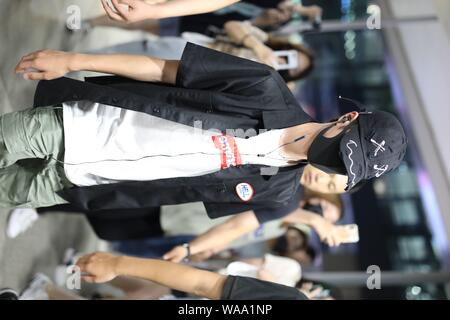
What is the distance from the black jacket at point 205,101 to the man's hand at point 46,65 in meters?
0.04

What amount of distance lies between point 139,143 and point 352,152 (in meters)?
0.47

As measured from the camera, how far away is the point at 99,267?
122 cm

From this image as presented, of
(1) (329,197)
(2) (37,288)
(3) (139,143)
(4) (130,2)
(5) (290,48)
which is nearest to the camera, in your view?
(4) (130,2)

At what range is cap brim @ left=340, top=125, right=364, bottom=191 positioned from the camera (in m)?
0.97

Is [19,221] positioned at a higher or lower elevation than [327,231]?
higher

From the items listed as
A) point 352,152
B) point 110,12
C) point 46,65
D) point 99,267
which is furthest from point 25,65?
point 352,152

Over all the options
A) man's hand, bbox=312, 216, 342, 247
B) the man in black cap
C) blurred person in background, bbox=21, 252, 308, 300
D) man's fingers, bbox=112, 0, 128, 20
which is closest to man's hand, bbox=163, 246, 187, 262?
blurred person in background, bbox=21, 252, 308, 300

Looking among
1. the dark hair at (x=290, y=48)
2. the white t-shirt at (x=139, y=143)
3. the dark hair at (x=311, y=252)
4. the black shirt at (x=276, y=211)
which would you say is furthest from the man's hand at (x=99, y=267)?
the dark hair at (x=290, y=48)

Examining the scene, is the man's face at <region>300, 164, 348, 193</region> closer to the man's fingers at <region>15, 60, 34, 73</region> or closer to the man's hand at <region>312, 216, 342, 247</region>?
the man's hand at <region>312, 216, 342, 247</region>

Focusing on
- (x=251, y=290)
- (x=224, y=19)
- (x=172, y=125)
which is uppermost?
(x=224, y=19)

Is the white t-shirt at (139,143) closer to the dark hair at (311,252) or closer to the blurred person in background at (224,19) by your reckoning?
the blurred person in background at (224,19)

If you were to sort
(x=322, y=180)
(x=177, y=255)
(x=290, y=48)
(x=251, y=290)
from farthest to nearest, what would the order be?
(x=290, y=48)
(x=322, y=180)
(x=177, y=255)
(x=251, y=290)

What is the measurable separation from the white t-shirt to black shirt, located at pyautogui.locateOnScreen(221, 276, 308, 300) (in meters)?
0.32

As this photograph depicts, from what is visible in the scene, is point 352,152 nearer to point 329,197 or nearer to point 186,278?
point 186,278
